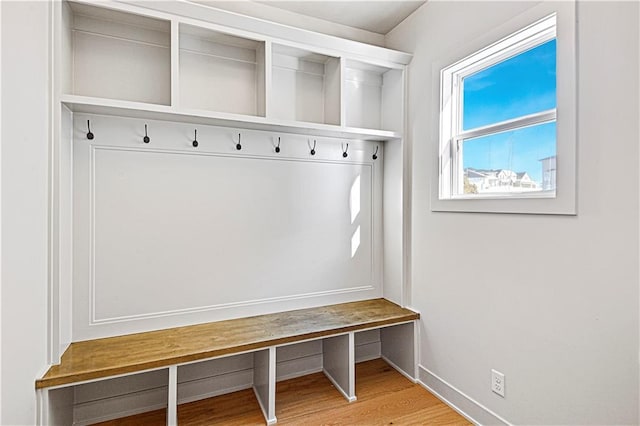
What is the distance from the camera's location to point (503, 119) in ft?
6.20

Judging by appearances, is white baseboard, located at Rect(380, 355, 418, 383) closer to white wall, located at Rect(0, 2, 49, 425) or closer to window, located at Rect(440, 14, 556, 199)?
window, located at Rect(440, 14, 556, 199)

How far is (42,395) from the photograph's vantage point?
59.2 inches

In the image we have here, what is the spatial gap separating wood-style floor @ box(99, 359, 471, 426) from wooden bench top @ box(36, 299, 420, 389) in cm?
46

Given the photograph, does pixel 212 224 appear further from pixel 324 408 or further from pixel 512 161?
pixel 512 161

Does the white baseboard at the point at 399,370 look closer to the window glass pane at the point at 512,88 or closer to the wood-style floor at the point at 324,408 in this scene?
the wood-style floor at the point at 324,408

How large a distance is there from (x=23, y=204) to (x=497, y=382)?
234cm

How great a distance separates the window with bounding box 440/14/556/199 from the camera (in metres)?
1.67

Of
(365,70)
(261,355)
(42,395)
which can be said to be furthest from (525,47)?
(42,395)

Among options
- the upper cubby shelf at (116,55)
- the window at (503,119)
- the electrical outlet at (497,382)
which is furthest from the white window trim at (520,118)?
the upper cubby shelf at (116,55)

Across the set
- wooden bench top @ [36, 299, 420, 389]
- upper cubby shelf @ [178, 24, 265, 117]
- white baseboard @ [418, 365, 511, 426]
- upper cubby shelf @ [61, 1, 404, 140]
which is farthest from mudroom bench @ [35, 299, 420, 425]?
upper cubby shelf @ [178, 24, 265, 117]

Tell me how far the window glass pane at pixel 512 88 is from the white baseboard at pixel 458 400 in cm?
160

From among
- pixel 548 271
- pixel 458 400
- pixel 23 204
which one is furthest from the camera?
pixel 458 400

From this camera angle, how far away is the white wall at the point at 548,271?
1324 millimetres

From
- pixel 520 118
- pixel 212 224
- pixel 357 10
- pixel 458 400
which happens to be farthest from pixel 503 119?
pixel 212 224
